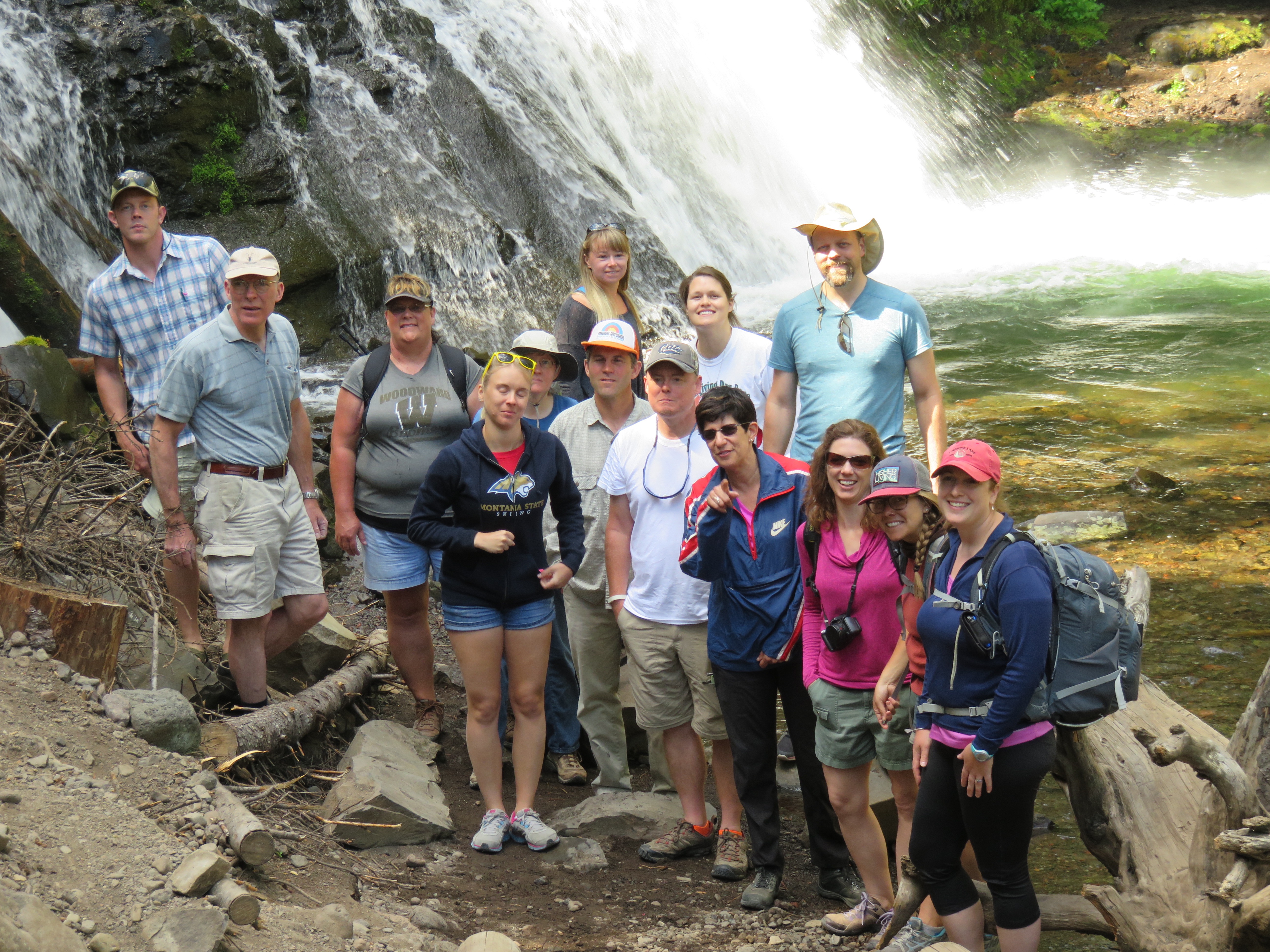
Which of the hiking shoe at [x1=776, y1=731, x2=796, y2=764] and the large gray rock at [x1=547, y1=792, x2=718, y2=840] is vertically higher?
the large gray rock at [x1=547, y1=792, x2=718, y2=840]

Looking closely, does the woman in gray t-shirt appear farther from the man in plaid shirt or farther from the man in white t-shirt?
the man in white t-shirt

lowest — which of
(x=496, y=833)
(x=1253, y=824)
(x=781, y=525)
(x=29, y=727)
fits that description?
(x=496, y=833)

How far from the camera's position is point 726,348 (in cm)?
515

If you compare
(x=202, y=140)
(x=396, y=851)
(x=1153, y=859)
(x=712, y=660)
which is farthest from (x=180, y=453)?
(x=202, y=140)

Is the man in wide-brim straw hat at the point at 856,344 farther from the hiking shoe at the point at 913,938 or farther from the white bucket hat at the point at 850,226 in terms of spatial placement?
the hiking shoe at the point at 913,938

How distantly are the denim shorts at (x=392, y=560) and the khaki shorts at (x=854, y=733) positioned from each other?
2.07 meters

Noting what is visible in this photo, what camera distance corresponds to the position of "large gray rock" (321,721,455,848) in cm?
448

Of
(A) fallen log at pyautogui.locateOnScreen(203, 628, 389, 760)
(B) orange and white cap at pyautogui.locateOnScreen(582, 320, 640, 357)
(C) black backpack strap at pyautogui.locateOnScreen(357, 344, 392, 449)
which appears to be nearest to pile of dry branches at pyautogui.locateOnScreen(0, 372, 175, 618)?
(A) fallen log at pyautogui.locateOnScreen(203, 628, 389, 760)

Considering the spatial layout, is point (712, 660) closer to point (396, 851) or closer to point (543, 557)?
point (543, 557)

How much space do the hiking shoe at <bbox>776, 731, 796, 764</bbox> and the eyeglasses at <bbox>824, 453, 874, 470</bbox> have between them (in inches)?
82.7

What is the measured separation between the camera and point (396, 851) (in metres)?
4.47

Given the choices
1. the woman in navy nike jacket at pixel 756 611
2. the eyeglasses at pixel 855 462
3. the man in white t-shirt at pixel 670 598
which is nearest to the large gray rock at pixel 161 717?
the man in white t-shirt at pixel 670 598

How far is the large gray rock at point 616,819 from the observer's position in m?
4.85

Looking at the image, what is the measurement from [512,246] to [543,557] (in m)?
8.42
